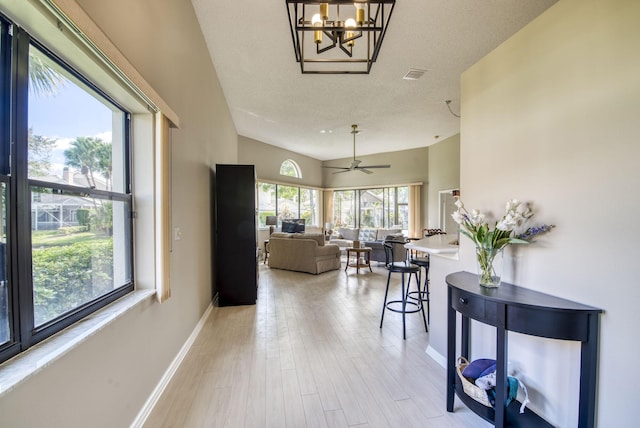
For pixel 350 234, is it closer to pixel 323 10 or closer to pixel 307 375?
pixel 307 375

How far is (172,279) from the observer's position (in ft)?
7.46

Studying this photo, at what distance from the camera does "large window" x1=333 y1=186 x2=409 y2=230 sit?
9.22m

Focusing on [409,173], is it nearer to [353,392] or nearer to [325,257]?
[325,257]

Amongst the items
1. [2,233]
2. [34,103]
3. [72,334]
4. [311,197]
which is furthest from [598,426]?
[311,197]

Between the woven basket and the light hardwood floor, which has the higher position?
the woven basket

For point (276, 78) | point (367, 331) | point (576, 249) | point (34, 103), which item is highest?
point (276, 78)

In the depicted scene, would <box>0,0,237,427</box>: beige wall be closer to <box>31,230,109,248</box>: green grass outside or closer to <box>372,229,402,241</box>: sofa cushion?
<box>31,230,109,248</box>: green grass outside

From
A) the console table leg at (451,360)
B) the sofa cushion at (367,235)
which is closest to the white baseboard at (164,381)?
the console table leg at (451,360)

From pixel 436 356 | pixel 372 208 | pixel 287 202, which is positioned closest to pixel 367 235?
pixel 372 208

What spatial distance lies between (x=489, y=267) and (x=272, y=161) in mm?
7222

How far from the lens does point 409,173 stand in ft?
29.0

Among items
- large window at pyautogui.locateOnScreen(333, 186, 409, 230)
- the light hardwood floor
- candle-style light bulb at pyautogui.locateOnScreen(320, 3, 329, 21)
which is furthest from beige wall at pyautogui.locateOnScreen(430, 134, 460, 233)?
candle-style light bulb at pyautogui.locateOnScreen(320, 3, 329, 21)

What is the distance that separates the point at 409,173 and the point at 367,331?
22.1ft

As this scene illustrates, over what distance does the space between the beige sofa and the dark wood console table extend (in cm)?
406
